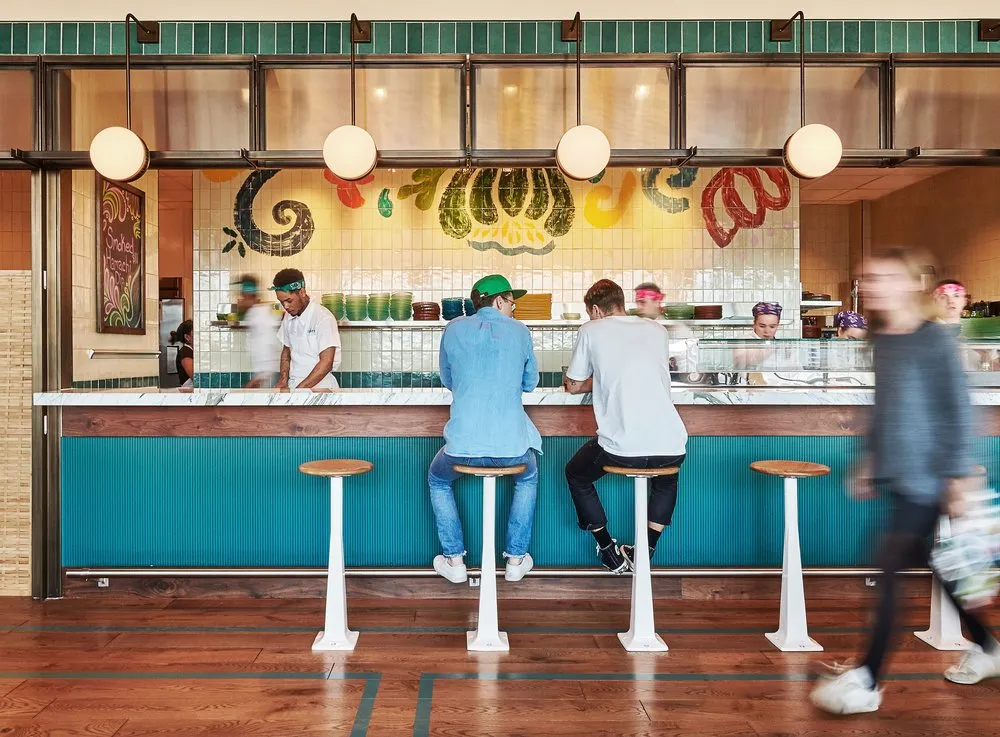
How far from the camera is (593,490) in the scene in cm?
392

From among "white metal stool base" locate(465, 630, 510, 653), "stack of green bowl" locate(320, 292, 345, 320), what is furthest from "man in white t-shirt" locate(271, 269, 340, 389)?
"white metal stool base" locate(465, 630, 510, 653)

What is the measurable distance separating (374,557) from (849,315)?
3.94 m

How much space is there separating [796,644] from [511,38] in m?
3.38

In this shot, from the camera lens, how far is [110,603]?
4.18m

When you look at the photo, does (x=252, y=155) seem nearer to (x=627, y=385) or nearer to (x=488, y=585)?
(x=627, y=385)

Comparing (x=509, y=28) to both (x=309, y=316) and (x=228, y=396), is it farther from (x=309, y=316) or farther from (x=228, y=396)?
(x=228, y=396)

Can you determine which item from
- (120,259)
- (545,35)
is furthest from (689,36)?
(120,259)

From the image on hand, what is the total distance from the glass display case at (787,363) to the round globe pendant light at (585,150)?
100 centimetres

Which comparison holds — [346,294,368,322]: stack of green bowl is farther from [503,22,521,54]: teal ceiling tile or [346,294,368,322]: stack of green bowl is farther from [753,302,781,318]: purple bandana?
[753,302,781,318]: purple bandana

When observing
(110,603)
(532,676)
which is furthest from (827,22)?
(110,603)

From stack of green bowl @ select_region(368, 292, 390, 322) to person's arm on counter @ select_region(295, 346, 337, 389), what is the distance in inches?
45.5

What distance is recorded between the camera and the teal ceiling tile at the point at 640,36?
14.9 ft

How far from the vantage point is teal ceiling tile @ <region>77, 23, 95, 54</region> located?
14.8ft

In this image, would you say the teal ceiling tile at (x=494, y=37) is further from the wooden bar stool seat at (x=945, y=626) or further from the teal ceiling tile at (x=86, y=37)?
the wooden bar stool seat at (x=945, y=626)
